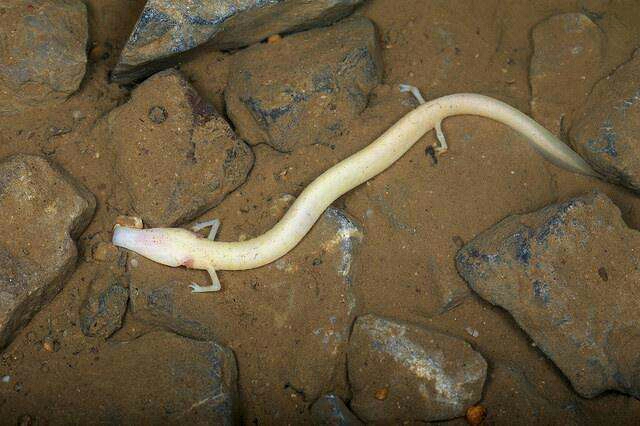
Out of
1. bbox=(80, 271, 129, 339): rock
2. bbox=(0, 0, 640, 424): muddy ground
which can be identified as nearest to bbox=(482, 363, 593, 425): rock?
bbox=(0, 0, 640, 424): muddy ground

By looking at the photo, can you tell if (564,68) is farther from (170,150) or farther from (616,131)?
(170,150)

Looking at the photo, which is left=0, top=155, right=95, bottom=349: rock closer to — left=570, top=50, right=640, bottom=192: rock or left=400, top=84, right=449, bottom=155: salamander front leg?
left=400, top=84, right=449, bottom=155: salamander front leg

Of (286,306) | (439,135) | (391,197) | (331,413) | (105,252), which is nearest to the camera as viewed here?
(331,413)

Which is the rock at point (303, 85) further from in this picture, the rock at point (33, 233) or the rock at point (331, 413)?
the rock at point (331, 413)

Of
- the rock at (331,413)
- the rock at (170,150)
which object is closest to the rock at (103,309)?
the rock at (170,150)

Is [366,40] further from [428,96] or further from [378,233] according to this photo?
[378,233]

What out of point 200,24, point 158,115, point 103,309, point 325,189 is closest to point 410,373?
point 325,189

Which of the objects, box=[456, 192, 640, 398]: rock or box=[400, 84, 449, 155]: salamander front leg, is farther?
box=[400, 84, 449, 155]: salamander front leg
